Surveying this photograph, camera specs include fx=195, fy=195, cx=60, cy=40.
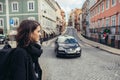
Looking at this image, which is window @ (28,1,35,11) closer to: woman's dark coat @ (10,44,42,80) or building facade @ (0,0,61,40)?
building facade @ (0,0,61,40)

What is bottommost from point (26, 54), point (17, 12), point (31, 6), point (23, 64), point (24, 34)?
point (23, 64)

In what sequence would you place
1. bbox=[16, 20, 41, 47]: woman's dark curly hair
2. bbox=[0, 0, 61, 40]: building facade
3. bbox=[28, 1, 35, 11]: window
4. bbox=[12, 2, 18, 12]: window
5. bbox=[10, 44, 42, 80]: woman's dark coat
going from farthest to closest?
bbox=[12, 2, 18, 12]: window, bbox=[28, 1, 35, 11]: window, bbox=[0, 0, 61, 40]: building facade, bbox=[16, 20, 41, 47]: woman's dark curly hair, bbox=[10, 44, 42, 80]: woman's dark coat

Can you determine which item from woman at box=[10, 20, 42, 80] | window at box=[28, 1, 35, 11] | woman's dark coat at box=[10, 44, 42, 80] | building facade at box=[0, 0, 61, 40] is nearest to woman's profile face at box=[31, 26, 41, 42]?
woman at box=[10, 20, 42, 80]

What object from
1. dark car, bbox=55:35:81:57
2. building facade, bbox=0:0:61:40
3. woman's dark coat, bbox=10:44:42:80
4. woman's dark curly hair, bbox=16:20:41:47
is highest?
building facade, bbox=0:0:61:40

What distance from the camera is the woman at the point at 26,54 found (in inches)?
80.4

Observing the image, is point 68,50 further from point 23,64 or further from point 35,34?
point 23,64

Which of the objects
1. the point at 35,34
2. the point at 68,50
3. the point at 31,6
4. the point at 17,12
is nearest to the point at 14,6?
the point at 17,12

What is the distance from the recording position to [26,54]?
82.7 inches

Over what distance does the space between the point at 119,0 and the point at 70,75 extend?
1607 cm

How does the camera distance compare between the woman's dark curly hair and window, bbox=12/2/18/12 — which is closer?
the woman's dark curly hair

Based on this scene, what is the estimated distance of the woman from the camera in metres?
2.04

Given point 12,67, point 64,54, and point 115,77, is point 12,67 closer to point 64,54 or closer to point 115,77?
point 115,77

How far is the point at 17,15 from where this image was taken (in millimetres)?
37812

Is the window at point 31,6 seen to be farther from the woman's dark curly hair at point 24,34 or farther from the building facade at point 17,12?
the woman's dark curly hair at point 24,34
